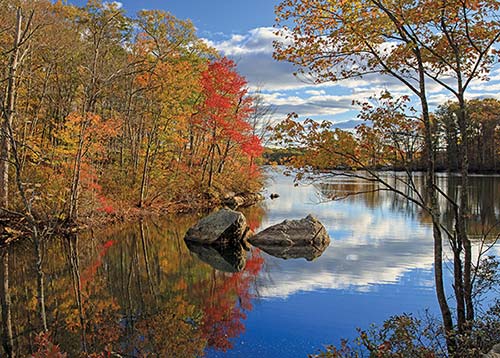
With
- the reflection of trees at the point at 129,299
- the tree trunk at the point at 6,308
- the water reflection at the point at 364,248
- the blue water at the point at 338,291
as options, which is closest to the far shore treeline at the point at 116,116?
the tree trunk at the point at 6,308

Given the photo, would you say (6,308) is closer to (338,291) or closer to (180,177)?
(338,291)

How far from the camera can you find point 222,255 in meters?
14.2

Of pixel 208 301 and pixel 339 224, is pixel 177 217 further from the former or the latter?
pixel 208 301

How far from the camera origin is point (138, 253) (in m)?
13.8

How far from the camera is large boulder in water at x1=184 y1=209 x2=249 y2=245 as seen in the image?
15766 mm

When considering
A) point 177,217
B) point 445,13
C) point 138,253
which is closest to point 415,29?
point 445,13

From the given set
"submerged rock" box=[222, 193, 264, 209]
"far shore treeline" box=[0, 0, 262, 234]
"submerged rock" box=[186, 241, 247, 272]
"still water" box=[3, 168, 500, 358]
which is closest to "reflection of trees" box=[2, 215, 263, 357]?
"still water" box=[3, 168, 500, 358]

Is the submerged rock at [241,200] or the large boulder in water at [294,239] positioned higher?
the submerged rock at [241,200]

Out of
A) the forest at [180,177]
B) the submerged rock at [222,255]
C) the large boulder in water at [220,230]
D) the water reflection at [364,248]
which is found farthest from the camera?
the large boulder in water at [220,230]

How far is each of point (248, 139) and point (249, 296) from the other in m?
19.3

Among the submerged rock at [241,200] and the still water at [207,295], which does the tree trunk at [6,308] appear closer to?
the still water at [207,295]

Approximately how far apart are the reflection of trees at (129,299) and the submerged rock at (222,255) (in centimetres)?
31

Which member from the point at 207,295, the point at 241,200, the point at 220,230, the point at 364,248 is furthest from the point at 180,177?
the point at 207,295

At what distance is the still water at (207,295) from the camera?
7.25 m
